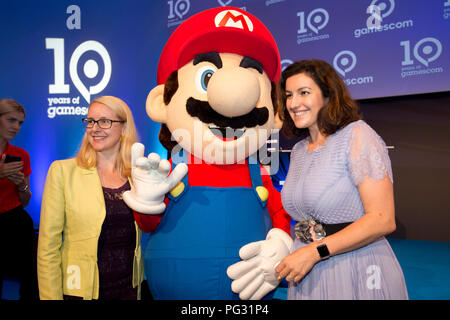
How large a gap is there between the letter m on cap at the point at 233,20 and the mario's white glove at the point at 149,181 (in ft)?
2.52

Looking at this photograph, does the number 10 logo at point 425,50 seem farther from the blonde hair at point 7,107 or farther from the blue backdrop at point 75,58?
the blonde hair at point 7,107

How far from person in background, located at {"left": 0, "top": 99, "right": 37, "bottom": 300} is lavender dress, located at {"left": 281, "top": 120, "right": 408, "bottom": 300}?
2.31 metres

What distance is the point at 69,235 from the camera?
1906 mm

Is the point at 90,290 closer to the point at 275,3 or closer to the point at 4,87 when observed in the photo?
the point at 275,3

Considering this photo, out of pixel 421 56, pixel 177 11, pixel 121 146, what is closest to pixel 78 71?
pixel 177 11

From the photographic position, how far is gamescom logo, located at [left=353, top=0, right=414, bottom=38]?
4.27 m

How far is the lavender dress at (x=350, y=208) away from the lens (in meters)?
1.46

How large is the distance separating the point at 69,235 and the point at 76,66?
427 cm

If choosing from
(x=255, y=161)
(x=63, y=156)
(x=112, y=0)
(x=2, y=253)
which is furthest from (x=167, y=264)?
(x=112, y=0)

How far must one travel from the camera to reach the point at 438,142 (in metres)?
5.28

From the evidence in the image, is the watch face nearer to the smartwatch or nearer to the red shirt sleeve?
the smartwatch

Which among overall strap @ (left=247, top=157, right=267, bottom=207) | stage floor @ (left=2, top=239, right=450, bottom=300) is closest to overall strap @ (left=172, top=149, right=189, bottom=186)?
overall strap @ (left=247, top=157, right=267, bottom=207)
